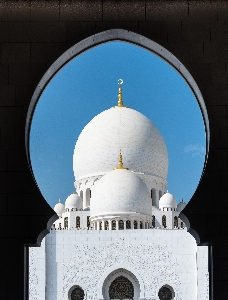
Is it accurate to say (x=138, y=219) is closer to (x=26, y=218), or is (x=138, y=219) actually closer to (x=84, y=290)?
(x=84, y=290)

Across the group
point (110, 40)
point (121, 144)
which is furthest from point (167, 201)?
point (110, 40)

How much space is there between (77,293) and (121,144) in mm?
8326

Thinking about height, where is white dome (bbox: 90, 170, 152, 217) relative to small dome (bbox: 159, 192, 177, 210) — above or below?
below

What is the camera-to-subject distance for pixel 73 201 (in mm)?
30094

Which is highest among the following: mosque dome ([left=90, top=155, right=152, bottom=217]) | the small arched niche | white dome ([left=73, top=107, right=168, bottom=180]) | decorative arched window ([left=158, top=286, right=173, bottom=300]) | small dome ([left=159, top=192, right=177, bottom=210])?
white dome ([left=73, top=107, right=168, bottom=180])

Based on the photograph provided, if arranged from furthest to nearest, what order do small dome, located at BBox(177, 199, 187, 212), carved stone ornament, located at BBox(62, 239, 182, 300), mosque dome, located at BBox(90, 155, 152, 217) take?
1. small dome, located at BBox(177, 199, 187, 212)
2. mosque dome, located at BBox(90, 155, 152, 217)
3. carved stone ornament, located at BBox(62, 239, 182, 300)

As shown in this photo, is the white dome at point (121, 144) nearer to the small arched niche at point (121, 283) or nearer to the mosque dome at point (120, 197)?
the mosque dome at point (120, 197)

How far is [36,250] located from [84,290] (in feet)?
6.86

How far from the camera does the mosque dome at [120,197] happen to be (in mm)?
25478

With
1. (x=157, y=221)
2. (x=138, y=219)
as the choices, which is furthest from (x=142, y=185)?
(x=157, y=221)

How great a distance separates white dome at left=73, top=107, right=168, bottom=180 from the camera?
2938cm

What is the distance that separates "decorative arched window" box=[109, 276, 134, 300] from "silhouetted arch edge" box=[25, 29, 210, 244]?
18751mm

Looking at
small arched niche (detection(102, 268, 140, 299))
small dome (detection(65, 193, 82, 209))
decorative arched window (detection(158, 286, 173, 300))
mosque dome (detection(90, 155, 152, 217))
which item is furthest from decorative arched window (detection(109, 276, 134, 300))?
small dome (detection(65, 193, 82, 209))

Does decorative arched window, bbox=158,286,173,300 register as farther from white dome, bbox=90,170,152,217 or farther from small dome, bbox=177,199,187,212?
small dome, bbox=177,199,187,212
